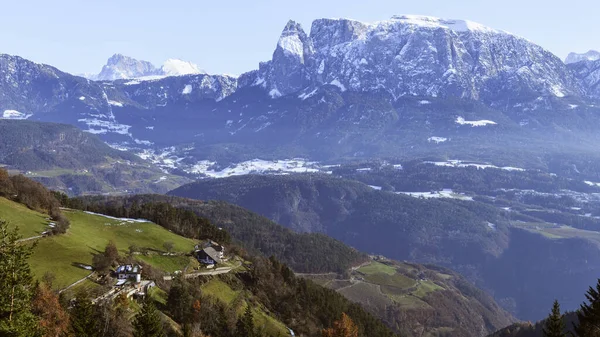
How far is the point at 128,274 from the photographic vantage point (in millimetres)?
84438

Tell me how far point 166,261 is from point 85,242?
16.7 metres

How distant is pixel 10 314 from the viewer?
4225 centimetres

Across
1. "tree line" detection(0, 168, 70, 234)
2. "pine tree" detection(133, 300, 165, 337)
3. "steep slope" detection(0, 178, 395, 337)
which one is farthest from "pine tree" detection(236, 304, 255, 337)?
"tree line" detection(0, 168, 70, 234)

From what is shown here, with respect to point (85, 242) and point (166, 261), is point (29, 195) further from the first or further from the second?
point (166, 261)

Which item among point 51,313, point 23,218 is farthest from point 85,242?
Answer: point 51,313

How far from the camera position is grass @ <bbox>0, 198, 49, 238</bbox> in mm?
91781

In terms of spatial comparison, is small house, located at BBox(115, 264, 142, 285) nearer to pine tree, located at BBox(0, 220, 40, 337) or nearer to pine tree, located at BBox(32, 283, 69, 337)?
pine tree, located at BBox(32, 283, 69, 337)

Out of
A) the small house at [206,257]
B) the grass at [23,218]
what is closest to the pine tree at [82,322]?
the grass at [23,218]

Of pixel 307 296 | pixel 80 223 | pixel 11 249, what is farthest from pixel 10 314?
pixel 307 296

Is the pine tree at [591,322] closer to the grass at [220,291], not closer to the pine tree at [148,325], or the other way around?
the pine tree at [148,325]

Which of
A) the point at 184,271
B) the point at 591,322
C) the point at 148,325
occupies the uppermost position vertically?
the point at 591,322

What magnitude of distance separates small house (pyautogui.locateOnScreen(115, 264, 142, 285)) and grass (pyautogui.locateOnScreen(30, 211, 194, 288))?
5.08 m

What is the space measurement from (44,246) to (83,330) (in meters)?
40.9

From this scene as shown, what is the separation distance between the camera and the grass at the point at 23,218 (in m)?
91.8
